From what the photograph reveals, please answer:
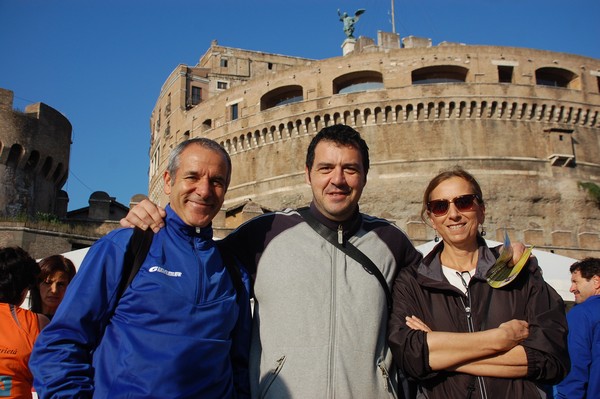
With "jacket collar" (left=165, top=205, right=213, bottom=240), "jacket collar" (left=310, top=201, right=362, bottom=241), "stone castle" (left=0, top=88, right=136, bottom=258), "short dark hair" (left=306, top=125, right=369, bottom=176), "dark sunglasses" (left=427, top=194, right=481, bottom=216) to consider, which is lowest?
"jacket collar" (left=165, top=205, right=213, bottom=240)

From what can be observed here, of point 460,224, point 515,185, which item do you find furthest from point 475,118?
point 460,224

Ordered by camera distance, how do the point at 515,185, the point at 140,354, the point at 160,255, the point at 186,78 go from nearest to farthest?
the point at 140,354
the point at 160,255
the point at 515,185
the point at 186,78

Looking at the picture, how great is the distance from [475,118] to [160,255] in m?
22.8

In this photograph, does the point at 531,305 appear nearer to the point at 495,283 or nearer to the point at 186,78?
the point at 495,283

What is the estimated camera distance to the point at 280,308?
2428 millimetres

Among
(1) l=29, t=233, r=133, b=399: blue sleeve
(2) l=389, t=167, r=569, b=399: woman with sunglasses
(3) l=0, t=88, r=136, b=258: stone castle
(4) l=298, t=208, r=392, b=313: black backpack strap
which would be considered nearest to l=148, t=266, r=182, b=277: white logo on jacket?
(1) l=29, t=233, r=133, b=399: blue sleeve

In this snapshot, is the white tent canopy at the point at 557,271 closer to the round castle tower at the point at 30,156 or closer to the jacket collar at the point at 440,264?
the jacket collar at the point at 440,264

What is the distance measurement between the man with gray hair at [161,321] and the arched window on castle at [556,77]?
25941 mm

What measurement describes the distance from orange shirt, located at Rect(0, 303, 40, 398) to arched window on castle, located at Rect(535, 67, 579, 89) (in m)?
26.2

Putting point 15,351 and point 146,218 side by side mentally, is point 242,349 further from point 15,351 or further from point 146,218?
point 15,351

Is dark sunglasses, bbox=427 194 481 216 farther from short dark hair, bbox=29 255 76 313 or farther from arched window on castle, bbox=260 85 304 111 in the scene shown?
arched window on castle, bbox=260 85 304 111

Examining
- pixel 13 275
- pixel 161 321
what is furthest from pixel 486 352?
pixel 13 275

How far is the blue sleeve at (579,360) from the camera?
3203mm

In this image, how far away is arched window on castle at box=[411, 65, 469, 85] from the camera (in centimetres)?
2423
